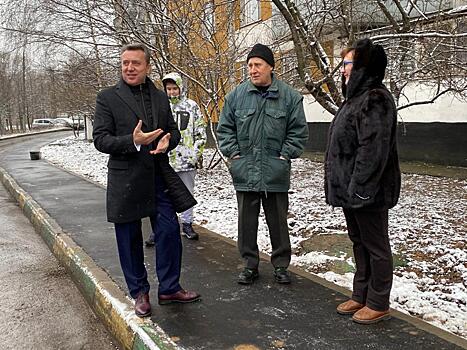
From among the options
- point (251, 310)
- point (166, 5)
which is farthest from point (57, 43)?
point (251, 310)

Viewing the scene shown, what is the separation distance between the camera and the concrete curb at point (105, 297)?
334 cm

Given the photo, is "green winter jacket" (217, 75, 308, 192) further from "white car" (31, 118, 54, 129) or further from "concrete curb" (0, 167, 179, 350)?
"white car" (31, 118, 54, 129)

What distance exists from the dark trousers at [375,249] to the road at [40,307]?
1925 mm

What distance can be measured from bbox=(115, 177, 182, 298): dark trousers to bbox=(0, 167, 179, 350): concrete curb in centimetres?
26

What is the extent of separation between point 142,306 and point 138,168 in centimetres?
102

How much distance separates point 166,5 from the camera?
9.12m

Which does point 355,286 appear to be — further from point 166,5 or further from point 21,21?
point 21,21

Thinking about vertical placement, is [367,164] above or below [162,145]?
below

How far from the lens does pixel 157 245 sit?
3.73 meters

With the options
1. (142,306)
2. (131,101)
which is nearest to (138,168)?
Result: (131,101)

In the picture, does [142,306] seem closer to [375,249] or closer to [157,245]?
[157,245]

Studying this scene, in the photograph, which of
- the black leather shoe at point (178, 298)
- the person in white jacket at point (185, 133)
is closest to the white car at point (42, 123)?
the person in white jacket at point (185, 133)

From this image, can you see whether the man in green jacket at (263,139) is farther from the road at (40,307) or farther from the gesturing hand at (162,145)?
the road at (40,307)

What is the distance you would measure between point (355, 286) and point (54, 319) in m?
2.52
